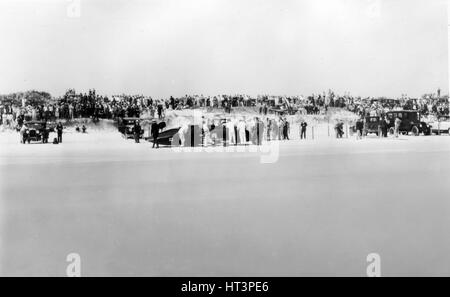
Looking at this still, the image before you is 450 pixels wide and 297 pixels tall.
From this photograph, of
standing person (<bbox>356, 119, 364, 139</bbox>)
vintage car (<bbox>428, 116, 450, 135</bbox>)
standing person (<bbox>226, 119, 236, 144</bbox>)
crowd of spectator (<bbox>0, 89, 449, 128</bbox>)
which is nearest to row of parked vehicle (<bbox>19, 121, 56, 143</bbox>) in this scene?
crowd of spectator (<bbox>0, 89, 449, 128</bbox>)

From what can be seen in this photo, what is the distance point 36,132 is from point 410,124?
7.86m

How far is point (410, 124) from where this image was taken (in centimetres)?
949

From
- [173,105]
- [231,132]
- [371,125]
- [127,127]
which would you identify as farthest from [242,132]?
[371,125]

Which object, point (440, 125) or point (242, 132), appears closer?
point (242, 132)

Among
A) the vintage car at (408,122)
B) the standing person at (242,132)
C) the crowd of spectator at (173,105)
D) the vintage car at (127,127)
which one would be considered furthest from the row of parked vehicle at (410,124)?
the vintage car at (127,127)

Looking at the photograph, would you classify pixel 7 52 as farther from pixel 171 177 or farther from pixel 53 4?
pixel 171 177

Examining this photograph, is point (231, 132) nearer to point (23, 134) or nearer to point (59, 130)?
point (59, 130)

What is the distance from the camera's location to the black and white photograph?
5.37 meters

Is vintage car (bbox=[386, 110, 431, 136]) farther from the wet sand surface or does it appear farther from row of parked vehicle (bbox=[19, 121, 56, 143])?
row of parked vehicle (bbox=[19, 121, 56, 143])

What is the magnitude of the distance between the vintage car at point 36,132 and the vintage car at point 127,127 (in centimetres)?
137
